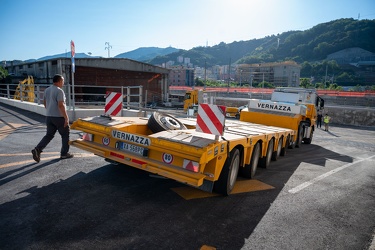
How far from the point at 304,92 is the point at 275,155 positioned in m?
7.58

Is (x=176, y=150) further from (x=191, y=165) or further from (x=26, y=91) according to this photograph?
(x=26, y=91)

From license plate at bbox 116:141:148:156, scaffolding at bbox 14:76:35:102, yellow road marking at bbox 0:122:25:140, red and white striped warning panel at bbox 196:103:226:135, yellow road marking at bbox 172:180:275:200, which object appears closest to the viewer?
red and white striped warning panel at bbox 196:103:226:135

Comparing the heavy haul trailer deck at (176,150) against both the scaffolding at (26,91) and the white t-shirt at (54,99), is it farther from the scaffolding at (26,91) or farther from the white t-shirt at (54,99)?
the scaffolding at (26,91)

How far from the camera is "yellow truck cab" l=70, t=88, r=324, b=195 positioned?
3.98m

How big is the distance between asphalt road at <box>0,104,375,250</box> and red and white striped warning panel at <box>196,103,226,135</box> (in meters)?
1.24

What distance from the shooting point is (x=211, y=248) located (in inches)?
122

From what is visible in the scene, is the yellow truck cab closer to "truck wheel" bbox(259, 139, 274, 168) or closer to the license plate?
the license plate

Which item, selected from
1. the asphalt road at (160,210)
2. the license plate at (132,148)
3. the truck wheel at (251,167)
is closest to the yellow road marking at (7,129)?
the asphalt road at (160,210)

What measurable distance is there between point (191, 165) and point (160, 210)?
834mm

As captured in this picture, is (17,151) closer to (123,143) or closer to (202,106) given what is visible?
(123,143)

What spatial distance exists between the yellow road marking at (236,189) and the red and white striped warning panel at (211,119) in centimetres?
120

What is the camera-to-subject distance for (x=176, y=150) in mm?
4105

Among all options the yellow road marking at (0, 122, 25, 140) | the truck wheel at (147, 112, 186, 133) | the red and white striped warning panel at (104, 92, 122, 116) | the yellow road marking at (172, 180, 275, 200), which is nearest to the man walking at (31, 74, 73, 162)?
the red and white striped warning panel at (104, 92, 122, 116)

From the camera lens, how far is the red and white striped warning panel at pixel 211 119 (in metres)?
4.32
